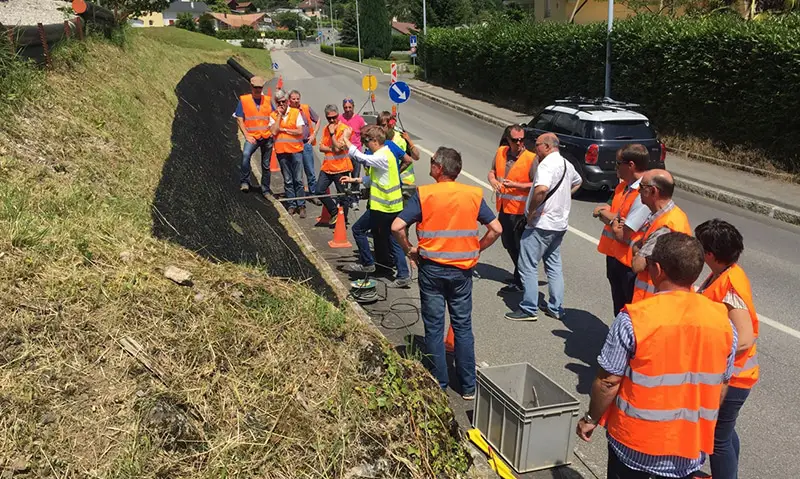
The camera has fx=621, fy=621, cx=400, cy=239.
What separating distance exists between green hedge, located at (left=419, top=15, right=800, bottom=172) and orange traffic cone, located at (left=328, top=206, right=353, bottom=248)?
1031 centimetres

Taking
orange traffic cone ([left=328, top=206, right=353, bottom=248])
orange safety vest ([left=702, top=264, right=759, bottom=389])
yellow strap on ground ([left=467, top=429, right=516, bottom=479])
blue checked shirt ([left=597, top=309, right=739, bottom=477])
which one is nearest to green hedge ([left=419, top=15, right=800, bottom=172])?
orange traffic cone ([left=328, top=206, right=353, bottom=248])

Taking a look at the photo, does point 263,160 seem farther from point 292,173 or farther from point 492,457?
point 492,457

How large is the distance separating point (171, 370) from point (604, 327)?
469 cm

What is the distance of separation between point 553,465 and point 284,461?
1.98 meters

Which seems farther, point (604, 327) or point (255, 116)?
point (255, 116)

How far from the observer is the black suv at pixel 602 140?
39.6 feet

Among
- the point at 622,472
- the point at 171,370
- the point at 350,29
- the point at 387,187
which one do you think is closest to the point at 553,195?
the point at 387,187

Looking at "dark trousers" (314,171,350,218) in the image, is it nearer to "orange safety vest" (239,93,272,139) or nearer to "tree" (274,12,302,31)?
"orange safety vest" (239,93,272,139)

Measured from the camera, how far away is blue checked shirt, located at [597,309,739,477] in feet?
9.81

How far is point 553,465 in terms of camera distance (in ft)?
14.1

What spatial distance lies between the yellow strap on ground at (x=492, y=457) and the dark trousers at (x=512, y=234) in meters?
3.30

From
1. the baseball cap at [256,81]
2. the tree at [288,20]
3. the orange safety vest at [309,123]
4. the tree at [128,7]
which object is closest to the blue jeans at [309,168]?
the orange safety vest at [309,123]

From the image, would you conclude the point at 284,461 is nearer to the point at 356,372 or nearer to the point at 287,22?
the point at 356,372

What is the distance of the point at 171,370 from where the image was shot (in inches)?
146
